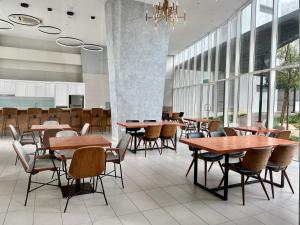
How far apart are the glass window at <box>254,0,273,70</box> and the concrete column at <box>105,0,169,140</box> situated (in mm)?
2934

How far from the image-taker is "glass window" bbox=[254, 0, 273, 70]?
271 inches

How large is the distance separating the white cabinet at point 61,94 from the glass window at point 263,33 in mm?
8892

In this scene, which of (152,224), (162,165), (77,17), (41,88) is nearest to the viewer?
(152,224)

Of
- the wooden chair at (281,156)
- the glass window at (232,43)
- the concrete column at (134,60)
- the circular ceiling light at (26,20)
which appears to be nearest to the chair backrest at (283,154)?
the wooden chair at (281,156)

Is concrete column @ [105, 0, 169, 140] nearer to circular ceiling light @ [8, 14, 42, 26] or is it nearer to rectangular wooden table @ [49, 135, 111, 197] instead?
circular ceiling light @ [8, 14, 42, 26]

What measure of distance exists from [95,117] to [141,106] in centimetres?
271

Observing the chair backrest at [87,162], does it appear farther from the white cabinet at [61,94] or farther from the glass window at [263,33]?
the white cabinet at [61,94]

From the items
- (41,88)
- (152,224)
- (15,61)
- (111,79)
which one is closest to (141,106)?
(111,79)

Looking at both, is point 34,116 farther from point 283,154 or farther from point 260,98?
point 283,154

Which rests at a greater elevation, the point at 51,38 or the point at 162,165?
the point at 51,38

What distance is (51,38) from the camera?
11602mm

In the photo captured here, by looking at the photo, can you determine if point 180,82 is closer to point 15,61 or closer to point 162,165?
point 15,61

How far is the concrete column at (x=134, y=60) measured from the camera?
7.15m

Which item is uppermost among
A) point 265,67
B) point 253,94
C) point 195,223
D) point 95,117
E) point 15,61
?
point 15,61
